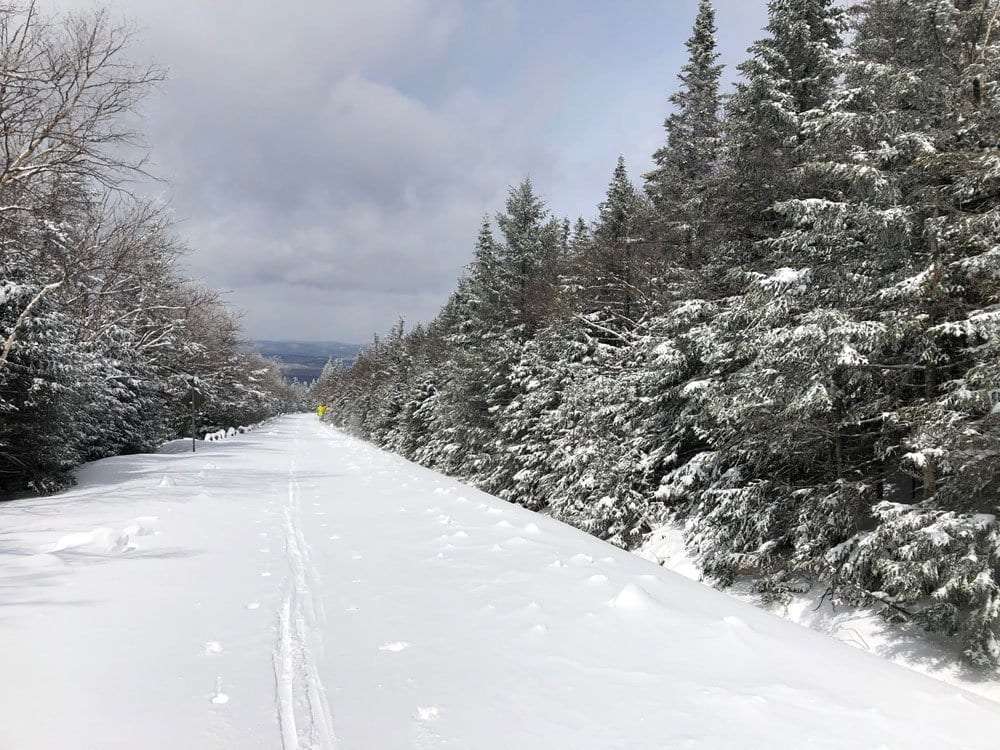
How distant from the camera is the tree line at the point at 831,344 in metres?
5.20

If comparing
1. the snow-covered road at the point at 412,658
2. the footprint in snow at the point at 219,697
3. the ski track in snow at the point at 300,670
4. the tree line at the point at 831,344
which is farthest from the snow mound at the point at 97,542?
the tree line at the point at 831,344

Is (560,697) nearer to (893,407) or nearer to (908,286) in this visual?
(908,286)

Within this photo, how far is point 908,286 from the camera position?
5648mm

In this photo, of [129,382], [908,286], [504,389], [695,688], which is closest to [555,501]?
[504,389]

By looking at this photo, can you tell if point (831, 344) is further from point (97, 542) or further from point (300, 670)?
point (97, 542)

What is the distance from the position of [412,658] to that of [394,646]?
22 cm

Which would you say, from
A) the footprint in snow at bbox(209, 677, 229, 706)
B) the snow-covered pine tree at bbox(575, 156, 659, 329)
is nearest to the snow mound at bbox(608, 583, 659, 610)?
the footprint in snow at bbox(209, 677, 229, 706)

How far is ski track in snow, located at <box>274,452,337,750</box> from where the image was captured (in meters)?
2.47

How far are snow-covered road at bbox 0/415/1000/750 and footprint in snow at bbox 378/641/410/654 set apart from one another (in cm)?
2

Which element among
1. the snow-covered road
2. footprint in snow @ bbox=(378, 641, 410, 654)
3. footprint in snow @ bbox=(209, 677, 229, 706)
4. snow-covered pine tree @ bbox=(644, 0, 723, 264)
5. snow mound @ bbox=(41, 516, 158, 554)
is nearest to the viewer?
the snow-covered road

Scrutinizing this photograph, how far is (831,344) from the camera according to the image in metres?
6.16

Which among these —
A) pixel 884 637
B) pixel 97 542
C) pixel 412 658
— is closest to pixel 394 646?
pixel 412 658

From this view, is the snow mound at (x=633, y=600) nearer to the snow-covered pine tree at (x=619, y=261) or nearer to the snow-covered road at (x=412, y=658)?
the snow-covered road at (x=412, y=658)

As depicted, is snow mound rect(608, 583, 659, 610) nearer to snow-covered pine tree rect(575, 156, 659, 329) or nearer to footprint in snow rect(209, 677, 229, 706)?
footprint in snow rect(209, 677, 229, 706)
